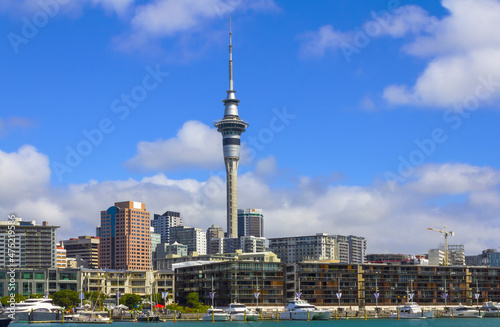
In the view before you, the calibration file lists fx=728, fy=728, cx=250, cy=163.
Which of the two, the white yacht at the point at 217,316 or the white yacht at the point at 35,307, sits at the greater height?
the white yacht at the point at 35,307

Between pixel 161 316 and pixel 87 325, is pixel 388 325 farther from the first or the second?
pixel 87 325

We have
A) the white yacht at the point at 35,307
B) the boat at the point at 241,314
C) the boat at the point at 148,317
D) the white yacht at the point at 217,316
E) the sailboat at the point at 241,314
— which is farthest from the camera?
the white yacht at the point at 217,316

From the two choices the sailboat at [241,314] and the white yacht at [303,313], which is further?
the white yacht at [303,313]

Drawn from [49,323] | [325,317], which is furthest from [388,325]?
[49,323]

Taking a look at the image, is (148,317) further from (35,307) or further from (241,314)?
(35,307)

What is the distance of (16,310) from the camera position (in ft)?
574

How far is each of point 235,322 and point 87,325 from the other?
38.2m

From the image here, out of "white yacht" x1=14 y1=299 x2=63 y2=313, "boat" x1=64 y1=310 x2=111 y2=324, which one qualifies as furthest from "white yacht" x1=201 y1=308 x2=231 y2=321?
"white yacht" x1=14 y1=299 x2=63 y2=313

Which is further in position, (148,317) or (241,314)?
(241,314)

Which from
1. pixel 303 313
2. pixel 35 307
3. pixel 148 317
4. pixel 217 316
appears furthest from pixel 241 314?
pixel 35 307

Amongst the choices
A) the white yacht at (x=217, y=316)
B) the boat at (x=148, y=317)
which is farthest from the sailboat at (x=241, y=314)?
the boat at (x=148, y=317)

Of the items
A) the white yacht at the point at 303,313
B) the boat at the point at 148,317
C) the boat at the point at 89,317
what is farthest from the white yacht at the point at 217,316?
the boat at the point at 89,317

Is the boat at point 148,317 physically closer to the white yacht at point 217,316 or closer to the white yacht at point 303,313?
the white yacht at point 217,316

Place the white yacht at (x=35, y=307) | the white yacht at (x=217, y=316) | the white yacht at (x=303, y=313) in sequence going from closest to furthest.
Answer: the white yacht at (x=35, y=307) → the white yacht at (x=217, y=316) → the white yacht at (x=303, y=313)
